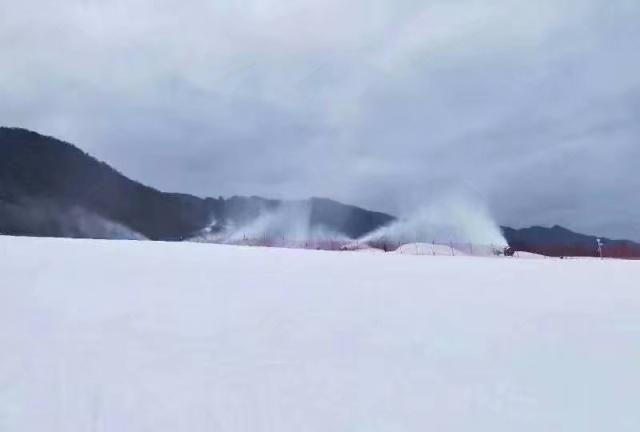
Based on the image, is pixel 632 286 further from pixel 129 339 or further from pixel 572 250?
pixel 572 250

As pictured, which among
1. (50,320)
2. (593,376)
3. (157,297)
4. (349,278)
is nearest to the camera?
(593,376)

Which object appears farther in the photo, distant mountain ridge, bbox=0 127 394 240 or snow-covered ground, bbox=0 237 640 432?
distant mountain ridge, bbox=0 127 394 240

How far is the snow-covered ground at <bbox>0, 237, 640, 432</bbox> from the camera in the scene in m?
4.96

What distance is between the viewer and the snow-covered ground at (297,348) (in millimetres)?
4965

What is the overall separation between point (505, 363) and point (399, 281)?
11.7ft

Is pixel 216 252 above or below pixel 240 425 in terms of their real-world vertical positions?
above

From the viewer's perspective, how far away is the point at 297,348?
6.44m

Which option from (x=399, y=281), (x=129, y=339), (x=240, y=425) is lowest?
(x=240, y=425)

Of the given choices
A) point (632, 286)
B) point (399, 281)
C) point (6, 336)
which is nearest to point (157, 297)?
point (6, 336)

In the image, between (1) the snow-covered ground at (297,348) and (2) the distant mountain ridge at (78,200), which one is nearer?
(1) the snow-covered ground at (297,348)

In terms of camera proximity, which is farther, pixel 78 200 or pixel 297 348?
pixel 78 200

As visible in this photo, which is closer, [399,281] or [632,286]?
[399,281]

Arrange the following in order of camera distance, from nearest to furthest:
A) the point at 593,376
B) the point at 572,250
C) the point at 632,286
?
the point at 593,376 → the point at 632,286 → the point at 572,250

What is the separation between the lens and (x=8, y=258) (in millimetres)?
9234
